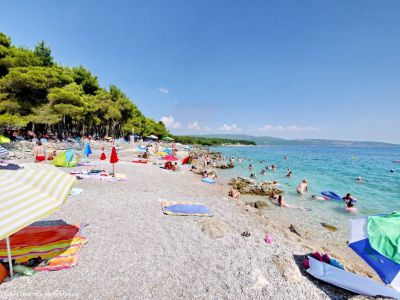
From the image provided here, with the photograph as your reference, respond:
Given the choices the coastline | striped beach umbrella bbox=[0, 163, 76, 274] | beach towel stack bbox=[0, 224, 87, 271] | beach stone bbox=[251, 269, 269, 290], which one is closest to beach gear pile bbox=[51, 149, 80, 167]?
the coastline

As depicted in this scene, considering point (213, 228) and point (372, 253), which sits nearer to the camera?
point (372, 253)

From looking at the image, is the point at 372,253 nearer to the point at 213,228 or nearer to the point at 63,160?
the point at 213,228

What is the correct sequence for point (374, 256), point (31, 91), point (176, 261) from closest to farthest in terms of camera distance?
point (374, 256), point (176, 261), point (31, 91)

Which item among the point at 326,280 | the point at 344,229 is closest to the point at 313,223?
the point at 344,229

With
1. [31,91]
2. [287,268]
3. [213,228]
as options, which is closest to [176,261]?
[213,228]

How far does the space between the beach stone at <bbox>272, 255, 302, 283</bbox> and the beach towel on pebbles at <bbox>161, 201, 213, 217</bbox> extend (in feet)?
10.1

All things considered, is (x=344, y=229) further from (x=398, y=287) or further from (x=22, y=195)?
(x=22, y=195)

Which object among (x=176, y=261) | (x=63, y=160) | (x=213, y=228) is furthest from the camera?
(x=63, y=160)

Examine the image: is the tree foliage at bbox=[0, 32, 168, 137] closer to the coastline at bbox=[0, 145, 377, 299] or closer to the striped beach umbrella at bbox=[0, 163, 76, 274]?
the coastline at bbox=[0, 145, 377, 299]

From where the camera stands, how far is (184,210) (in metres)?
7.55

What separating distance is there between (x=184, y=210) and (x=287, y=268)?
3946 mm

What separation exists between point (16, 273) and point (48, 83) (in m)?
25.3

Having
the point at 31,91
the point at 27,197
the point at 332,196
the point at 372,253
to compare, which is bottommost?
the point at 332,196

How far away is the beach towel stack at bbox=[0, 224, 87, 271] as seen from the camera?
13.3 feet
